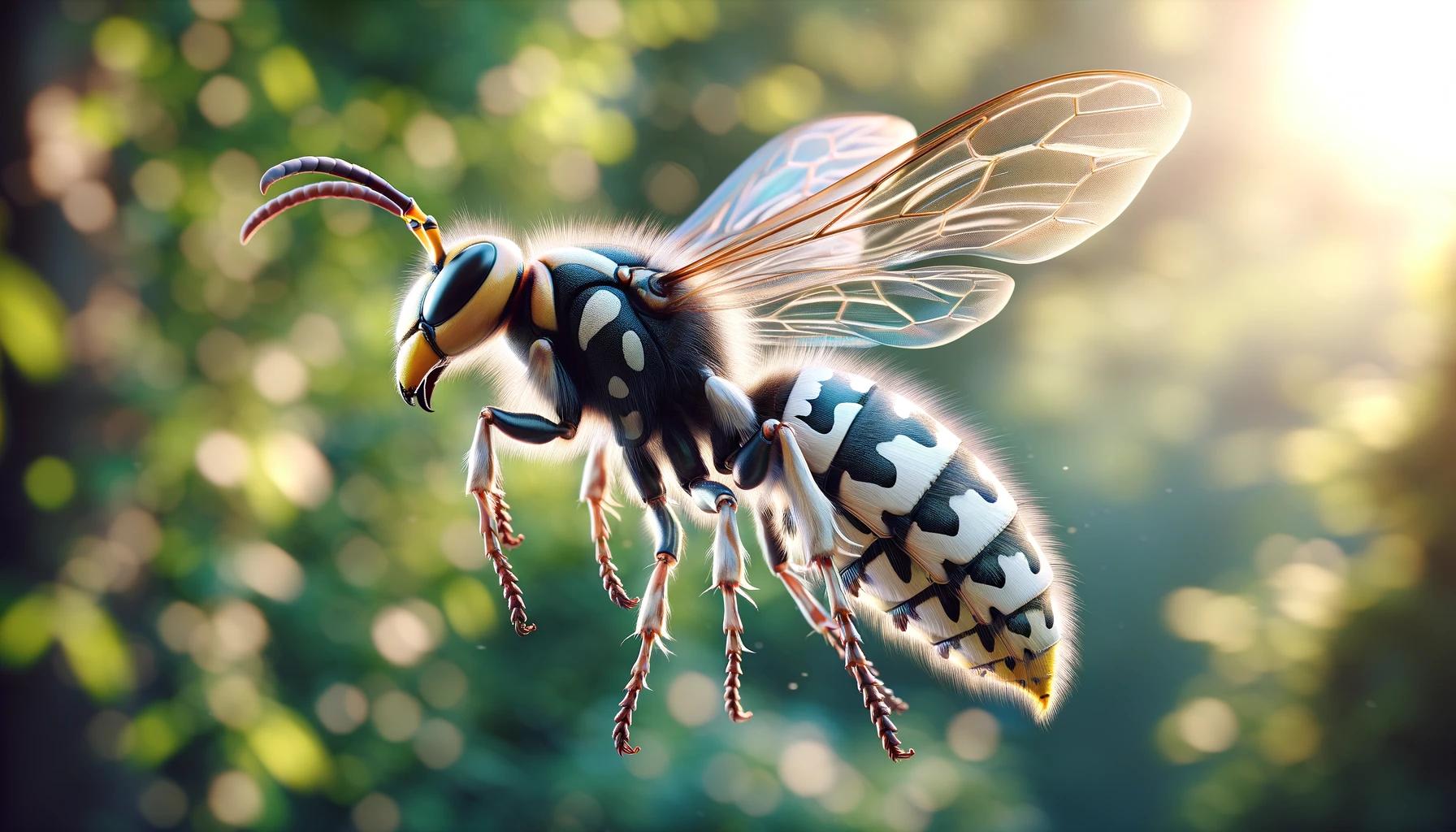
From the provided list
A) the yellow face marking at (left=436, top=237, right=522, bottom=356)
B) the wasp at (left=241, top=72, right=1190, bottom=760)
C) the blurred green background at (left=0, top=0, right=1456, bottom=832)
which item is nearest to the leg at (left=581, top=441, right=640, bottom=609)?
the wasp at (left=241, top=72, right=1190, bottom=760)

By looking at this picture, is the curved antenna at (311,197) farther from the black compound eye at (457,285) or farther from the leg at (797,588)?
the leg at (797,588)

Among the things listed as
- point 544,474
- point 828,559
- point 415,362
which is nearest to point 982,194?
point 828,559

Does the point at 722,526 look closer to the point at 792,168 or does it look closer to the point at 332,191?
the point at 332,191

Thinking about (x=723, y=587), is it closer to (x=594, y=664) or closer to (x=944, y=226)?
(x=944, y=226)

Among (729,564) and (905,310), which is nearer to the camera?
(729,564)

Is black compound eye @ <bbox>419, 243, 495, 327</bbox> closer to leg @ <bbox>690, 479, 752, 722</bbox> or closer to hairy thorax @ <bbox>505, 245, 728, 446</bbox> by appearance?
hairy thorax @ <bbox>505, 245, 728, 446</bbox>

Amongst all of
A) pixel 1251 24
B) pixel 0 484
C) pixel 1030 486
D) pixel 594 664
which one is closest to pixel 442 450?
pixel 594 664
